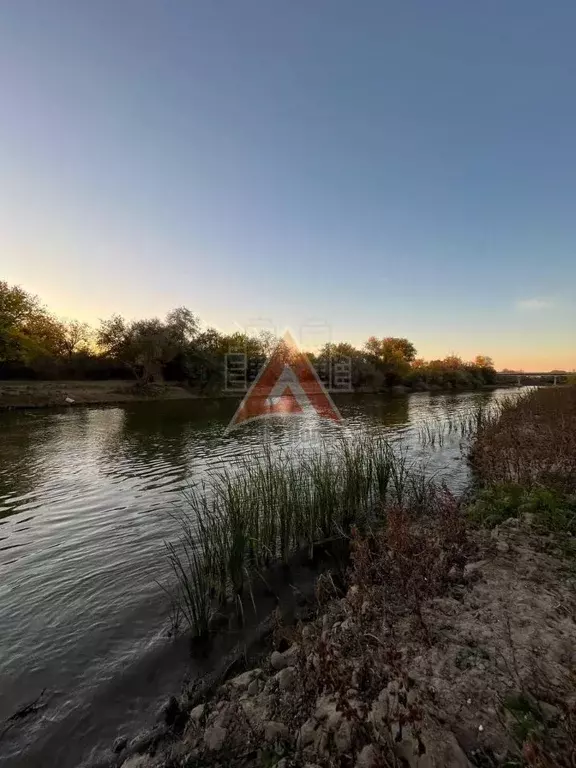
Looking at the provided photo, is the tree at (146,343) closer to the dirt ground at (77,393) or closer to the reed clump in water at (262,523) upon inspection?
the dirt ground at (77,393)

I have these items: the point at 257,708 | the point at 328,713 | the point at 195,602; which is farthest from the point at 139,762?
the point at 195,602

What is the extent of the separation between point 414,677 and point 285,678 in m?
1.15

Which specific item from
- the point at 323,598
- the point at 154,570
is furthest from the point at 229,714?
the point at 154,570

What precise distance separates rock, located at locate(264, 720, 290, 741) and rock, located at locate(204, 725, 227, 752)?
36cm

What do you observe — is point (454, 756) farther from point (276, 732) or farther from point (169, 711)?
point (169, 711)

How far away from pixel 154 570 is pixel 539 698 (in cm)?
589

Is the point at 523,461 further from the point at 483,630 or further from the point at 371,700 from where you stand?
the point at 371,700

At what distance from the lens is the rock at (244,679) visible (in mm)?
3770

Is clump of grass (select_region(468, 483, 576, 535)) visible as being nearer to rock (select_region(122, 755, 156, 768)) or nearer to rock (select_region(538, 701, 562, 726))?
rock (select_region(538, 701, 562, 726))

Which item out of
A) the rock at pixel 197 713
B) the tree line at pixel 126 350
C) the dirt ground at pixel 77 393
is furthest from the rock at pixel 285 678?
the tree line at pixel 126 350

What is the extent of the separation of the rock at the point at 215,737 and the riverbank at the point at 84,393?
38170 millimetres

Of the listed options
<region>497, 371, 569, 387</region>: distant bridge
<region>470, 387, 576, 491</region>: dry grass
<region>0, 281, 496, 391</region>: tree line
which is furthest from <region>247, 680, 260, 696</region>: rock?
<region>497, 371, 569, 387</region>: distant bridge

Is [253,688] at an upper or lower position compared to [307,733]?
lower

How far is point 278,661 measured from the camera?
157 inches
